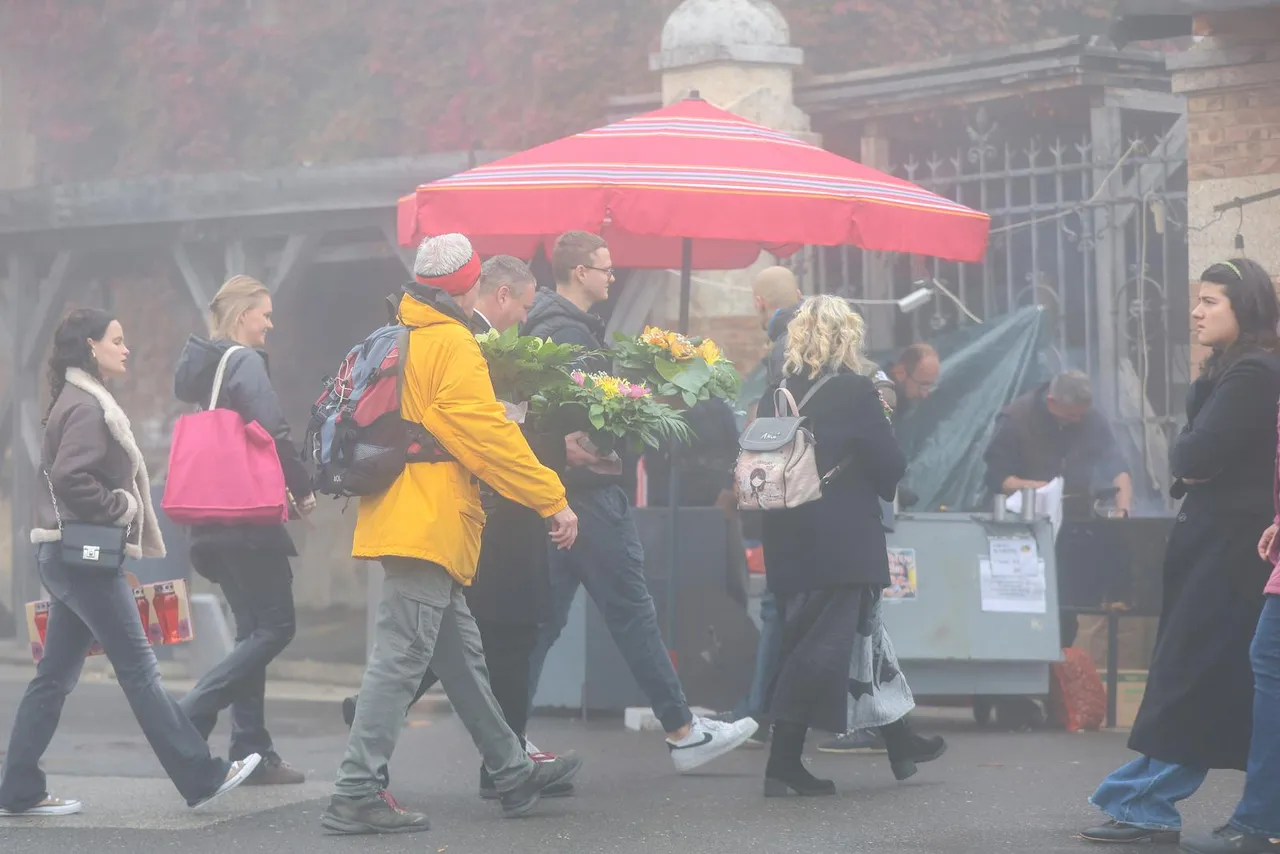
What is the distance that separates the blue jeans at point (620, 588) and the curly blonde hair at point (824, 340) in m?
0.82

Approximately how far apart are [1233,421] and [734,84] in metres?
6.76

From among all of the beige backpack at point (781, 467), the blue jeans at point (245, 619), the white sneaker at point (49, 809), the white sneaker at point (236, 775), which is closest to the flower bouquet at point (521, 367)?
the beige backpack at point (781, 467)

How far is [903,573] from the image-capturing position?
8.92 m

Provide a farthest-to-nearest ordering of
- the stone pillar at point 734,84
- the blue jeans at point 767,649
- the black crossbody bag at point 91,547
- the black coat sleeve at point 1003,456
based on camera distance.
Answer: the stone pillar at point 734,84 → the black coat sleeve at point 1003,456 → the blue jeans at point 767,649 → the black crossbody bag at point 91,547

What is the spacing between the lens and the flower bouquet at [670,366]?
7.12 m

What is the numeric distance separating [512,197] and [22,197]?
641 centimetres

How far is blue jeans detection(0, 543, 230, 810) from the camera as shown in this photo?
21.5 feet

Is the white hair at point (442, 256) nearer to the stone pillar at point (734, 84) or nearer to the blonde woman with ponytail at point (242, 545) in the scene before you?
the blonde woman with ponytail at point (242, 545)

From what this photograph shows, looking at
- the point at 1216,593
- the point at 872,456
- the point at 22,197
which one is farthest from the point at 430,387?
the point at 22,197

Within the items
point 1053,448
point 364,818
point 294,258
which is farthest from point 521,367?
point 294,258

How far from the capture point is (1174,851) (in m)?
5.86

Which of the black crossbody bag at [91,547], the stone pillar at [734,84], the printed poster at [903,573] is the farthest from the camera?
the stone pillar at [734,84]

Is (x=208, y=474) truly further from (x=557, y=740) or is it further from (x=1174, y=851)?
(x=1174, y=851)

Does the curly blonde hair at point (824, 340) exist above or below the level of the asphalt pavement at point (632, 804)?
above
